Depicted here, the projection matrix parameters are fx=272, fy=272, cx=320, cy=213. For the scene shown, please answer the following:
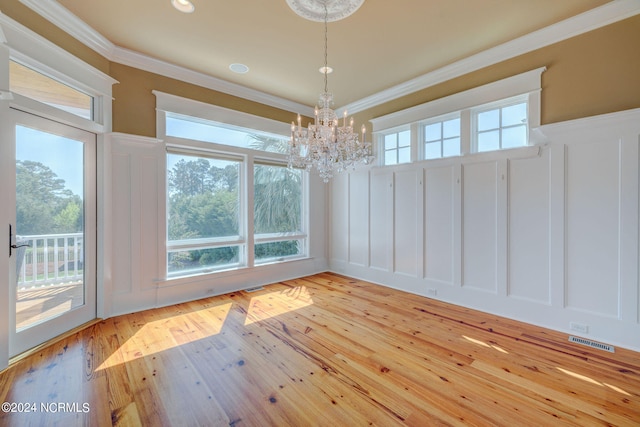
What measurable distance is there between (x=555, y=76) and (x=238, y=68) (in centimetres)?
388

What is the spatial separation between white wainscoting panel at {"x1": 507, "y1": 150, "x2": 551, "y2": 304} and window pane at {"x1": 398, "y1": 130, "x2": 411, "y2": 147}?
5.05ft

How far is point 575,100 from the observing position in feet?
9.52

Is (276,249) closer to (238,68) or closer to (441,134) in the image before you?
(238,68)

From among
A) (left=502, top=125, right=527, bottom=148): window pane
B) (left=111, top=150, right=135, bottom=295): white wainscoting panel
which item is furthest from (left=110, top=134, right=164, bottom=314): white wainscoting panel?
(left=502, top=125, right=527, bottom=148): window pane

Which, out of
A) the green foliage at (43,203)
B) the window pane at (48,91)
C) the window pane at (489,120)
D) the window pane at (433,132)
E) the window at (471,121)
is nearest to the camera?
the window pane at (48,91)

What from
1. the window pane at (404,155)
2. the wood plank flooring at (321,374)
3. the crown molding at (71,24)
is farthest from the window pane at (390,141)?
the crown molding at (71,24)

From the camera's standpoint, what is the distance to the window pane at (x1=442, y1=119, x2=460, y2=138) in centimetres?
388

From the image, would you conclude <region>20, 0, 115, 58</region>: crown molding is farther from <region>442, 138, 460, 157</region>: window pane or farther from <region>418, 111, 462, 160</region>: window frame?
<region>442, 138, 460, 157</region>: window pane

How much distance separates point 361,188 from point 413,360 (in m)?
3.19

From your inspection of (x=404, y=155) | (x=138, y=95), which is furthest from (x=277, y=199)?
(x=138, y=95)

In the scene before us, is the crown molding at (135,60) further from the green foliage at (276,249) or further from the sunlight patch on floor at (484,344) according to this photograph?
the sunlight patch on floor at (484,344)

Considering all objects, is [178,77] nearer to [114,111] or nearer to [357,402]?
[114,111]

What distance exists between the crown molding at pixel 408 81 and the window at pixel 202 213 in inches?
44.7

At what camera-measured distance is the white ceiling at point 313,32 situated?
2627mm
